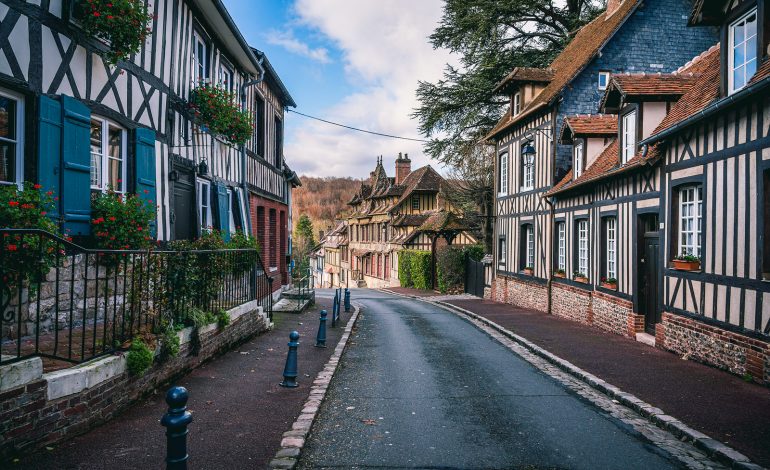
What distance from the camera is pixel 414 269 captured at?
33625mm

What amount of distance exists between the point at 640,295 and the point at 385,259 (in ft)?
101

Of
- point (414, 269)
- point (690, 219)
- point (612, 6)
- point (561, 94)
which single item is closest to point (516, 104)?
point (561, 94)

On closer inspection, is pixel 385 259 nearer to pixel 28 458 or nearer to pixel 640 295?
pixel 640 295

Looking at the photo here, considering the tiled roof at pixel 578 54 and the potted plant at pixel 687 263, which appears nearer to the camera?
the potted plant at pixel 687 263

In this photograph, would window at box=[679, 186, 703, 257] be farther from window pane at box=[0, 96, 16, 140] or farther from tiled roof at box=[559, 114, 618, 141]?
window pane at box=[0, 96, 16, 140]

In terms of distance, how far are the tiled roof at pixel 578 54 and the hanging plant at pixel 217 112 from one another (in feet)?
31.2

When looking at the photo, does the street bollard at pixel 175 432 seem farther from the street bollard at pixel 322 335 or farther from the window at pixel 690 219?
the window at pixel 690 219

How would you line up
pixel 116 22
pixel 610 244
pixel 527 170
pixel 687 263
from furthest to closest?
1. pixel 527 170
2. pixel 610 244
3. pixel 687 263
4. pixel 116 22

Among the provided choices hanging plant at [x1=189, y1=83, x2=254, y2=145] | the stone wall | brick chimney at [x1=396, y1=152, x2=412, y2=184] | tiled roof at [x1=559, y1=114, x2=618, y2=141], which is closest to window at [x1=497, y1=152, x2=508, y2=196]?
tiled roof at [x1=559, y1=114, x2=618, y2=141]

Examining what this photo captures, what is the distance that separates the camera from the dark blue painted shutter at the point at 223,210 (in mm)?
11281

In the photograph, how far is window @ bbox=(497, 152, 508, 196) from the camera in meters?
20.7

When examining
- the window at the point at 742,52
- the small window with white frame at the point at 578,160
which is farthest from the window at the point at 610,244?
the window at the point at 742,52

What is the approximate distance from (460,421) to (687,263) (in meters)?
5.62

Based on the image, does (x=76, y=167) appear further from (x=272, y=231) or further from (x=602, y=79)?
(x=602, y=79)
